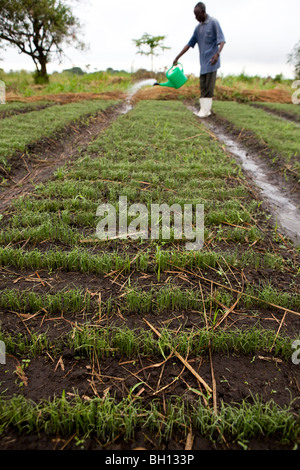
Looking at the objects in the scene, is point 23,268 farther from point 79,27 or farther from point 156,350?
point 79,27

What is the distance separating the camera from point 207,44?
7.98 meters

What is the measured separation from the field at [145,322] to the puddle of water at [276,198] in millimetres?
242

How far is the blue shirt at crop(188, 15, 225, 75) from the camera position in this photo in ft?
24.8

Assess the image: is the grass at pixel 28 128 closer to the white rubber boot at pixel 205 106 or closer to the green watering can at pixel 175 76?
the green watering can at pixel 175 76

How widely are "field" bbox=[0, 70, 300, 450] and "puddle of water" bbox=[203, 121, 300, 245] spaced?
0.24 m

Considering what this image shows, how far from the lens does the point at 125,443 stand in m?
1.12

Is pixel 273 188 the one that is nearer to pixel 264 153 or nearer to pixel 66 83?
pixel 264 153

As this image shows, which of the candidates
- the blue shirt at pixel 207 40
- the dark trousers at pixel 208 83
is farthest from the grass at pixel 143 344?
the dark trousers at pixel 208 83

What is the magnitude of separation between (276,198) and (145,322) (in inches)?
112

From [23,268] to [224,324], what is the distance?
149cm

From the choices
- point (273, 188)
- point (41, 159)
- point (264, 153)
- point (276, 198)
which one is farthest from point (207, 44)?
point (276, 198)

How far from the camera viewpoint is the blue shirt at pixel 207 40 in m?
7.55
